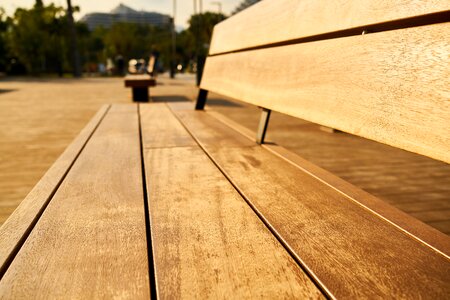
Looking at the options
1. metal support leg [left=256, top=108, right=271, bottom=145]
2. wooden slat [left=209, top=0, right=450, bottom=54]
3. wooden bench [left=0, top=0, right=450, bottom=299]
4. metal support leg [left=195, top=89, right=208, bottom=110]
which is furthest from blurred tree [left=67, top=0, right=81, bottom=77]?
Answer: wooden bench [left=0, top=0, right=450, bottom=299]

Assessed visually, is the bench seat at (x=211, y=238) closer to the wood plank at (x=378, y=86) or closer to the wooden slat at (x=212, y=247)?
the wooden slat at (x=212, y=247)

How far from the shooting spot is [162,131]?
1985 millimetres

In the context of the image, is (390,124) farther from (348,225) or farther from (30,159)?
(30,159)

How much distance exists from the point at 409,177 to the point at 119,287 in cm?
236

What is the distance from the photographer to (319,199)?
3.18ft

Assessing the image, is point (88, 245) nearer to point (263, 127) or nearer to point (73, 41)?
point (263, 127)

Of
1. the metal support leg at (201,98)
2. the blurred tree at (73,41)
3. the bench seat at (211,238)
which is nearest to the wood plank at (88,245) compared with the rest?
the bench seat at (211,238)

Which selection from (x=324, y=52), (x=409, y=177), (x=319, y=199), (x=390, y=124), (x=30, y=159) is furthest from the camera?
(x=30, y=159)

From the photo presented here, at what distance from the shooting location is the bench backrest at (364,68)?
700mm

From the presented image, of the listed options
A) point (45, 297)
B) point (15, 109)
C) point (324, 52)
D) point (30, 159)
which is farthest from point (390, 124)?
point (15, 109)

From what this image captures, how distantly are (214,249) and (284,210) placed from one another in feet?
0.87

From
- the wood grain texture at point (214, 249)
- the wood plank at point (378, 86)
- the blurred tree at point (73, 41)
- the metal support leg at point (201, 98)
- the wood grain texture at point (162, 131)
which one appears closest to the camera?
the wood grain texture at point (214, 249)

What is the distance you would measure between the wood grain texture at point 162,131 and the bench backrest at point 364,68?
1.46 ft

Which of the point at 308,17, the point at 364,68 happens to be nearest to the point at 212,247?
the point at 364,68
